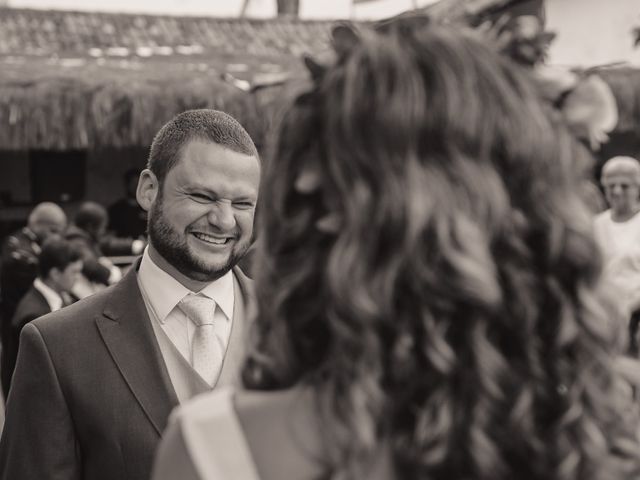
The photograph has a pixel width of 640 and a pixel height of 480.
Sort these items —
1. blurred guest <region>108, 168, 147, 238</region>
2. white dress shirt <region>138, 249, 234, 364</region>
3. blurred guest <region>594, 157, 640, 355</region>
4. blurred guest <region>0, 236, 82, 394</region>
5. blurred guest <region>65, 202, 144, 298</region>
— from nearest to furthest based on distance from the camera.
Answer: white dress shirt <region>138, 249, 234, 364</region> → blurred guest <region>0, 236, 82, 394</region> → blurred guest <region>65, 202, 144, 298</region> → blurred guest <region>594, 157, 640, 355</region> → blurred guest <region>108, 168, 147, 238</region>

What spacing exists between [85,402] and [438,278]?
5.53ft

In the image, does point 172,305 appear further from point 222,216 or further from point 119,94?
point 119,94

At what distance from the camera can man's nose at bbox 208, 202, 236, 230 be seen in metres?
3.13

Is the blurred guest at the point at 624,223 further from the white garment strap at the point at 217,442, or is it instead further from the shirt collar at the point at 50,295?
the white garment strap at the point at 217,442

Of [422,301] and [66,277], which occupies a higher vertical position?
[422,301]

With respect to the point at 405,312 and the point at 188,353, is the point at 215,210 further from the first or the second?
the point at 405,312

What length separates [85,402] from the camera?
111 inches

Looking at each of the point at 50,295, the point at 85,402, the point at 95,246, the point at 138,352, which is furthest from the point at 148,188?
the point at 95,246

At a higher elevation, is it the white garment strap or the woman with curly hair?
the woman with curly hair

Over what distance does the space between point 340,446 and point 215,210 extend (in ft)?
6.15

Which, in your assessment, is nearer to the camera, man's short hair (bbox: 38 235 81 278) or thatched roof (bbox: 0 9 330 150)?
man's short hair (bbox: 38 235 81 278)

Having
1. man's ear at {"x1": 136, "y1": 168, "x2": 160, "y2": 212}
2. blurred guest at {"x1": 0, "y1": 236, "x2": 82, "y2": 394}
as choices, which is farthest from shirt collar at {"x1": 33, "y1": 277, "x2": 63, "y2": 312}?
man's ear at {"x1": 136, "y1": 168, "x2": 160, "y2": 212}

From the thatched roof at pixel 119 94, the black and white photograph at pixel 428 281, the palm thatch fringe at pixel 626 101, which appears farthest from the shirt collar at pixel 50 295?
the palm thatch fringe at pixel 626 101

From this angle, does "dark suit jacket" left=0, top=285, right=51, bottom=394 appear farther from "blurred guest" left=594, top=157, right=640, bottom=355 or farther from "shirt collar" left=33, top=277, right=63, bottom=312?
"blurred guest" left=594, top=157, right=640, bottom=355
